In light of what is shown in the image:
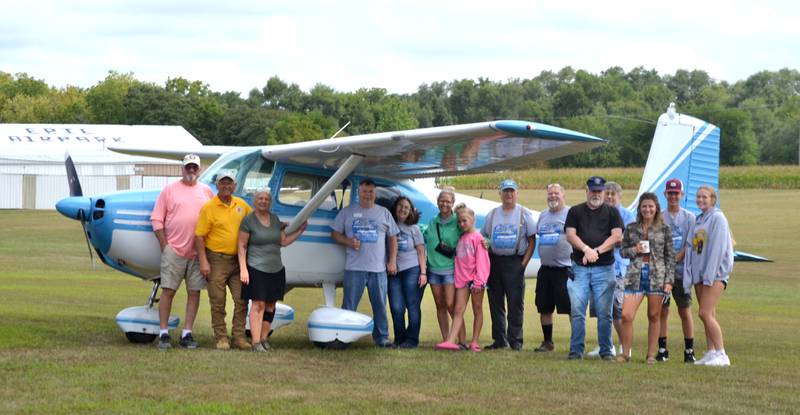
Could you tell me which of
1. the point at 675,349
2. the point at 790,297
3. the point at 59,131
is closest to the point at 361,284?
the point at 675,349

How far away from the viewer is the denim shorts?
9.95 meters

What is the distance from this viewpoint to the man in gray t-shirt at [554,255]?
31.8 ft

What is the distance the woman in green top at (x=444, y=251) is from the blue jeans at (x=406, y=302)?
6.3 inches

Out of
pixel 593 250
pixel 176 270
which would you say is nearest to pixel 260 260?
pixel 176 270

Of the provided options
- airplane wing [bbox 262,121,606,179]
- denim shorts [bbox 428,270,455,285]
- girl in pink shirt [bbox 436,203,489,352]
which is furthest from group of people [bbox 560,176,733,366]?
denim shorts [bbox 428,270,455,285]

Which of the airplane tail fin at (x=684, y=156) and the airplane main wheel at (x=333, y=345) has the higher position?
the airplane tail fin at (x=684, y=156)

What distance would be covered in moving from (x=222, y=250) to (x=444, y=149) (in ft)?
6.72

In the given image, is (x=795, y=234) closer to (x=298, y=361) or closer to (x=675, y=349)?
(x=675, y=349)

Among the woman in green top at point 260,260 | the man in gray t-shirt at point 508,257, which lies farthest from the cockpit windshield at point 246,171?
the man in gray t-shirt at point 508,257

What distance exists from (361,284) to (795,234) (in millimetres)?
28641

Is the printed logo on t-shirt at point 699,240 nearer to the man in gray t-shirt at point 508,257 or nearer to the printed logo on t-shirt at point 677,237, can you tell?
the printed logo on t-shirt at point 677,237

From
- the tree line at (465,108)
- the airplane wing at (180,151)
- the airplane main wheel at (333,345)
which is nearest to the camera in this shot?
the airplane main wheel at (333,345)

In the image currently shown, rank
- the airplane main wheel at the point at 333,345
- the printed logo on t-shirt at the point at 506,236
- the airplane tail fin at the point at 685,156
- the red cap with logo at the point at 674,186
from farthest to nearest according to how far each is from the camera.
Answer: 1. the airplane tail fin at the point at 685,156
2. the printed logo on t-shirt at the point at 506,236
3. the airplane main wheel at the point at 333,345
4. the red cap with logo at the point at 674,186

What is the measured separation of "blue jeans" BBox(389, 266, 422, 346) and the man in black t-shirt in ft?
4.73
